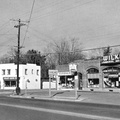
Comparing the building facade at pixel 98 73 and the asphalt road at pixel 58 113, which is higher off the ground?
the building facade at pixel 98 73

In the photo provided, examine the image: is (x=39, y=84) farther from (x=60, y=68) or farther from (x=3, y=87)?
(x=60, y=68)

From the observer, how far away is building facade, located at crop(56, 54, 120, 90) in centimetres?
4600

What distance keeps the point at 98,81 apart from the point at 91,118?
35.8 metres

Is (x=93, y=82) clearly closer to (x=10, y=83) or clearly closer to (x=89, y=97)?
(x=89, y=97)

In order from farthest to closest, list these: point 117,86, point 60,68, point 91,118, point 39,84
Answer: point 39,84
point 60,68
point 117,86
point 91,118

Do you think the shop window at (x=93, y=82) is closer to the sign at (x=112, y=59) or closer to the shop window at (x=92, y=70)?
the shop window at (x=92, y=70)

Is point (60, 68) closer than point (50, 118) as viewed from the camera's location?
No

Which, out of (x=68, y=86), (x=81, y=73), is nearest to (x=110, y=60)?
(x=81, y=73)

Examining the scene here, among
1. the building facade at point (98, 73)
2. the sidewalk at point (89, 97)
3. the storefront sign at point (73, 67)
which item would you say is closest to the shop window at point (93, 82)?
the building facade at point (98, 73)

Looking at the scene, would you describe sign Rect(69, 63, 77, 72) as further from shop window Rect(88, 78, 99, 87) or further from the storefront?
the storefront

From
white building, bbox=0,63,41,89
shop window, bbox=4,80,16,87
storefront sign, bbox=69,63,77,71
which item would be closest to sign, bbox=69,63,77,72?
storefront sign, bbox=69,63,77,71

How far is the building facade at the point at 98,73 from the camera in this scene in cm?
4600

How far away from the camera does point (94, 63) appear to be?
49.7 metres

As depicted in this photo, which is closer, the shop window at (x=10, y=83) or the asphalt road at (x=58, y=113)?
the asphalt road at (x=58, y=113)
